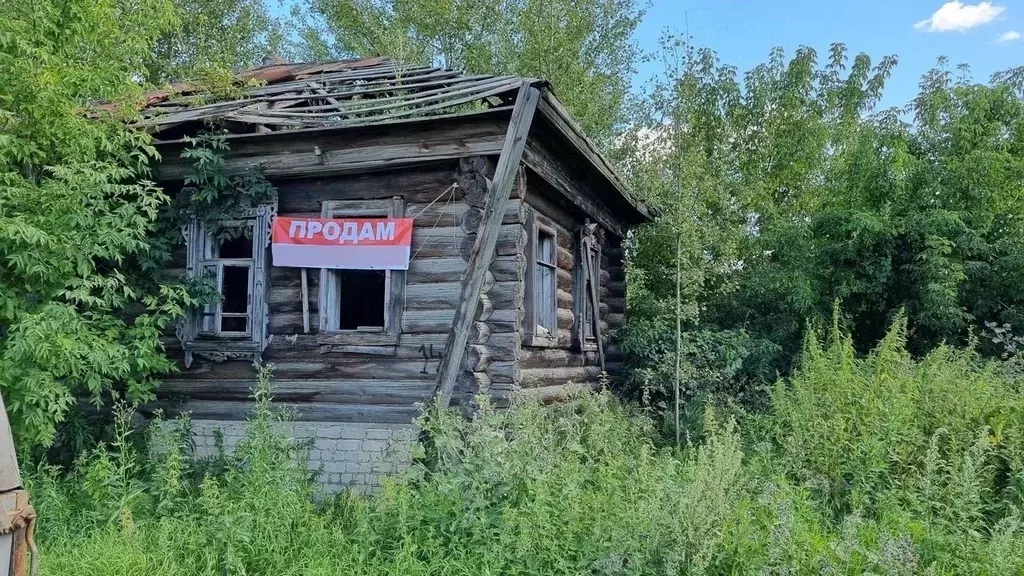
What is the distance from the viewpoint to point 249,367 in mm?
7543

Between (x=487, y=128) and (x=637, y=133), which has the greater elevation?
(x=637, y=133)

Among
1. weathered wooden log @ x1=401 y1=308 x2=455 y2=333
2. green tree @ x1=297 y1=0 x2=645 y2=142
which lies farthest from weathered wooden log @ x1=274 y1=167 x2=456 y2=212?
green tree @ x1=297 y1=0 x2=645 y2=142

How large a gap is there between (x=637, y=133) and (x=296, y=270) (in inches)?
329

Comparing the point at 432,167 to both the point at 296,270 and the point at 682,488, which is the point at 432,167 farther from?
the point at 682,488

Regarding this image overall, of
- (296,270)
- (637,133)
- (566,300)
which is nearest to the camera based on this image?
(296,270)

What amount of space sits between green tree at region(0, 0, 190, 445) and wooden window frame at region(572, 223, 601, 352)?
5.27 m

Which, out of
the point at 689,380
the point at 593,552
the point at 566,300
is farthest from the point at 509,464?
the point at 689,380

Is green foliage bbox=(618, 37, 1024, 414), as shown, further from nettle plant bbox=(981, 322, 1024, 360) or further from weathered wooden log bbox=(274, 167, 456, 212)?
weathered wooden log bbox=(274, 167, 456, 212)

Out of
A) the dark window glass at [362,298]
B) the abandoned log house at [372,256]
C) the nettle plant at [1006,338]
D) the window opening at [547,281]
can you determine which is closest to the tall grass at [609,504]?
the abandoned log house at [372,256]

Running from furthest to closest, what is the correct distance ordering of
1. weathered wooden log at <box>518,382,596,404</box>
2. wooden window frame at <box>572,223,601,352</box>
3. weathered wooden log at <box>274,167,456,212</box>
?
wooden window frame at <box>572,223,601,352</box>, weathered wooden log at <box>518,382,596,404</box>, weathered wooden log at <box>274,167,456,212</box>

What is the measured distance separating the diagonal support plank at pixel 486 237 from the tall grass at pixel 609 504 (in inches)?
22.5

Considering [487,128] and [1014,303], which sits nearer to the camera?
[487,128]

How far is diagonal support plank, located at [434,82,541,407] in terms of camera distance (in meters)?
6.45

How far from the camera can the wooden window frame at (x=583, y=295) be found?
32.4 ft
